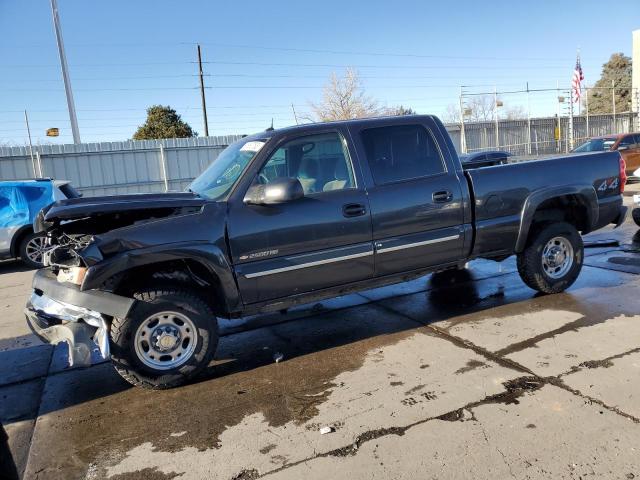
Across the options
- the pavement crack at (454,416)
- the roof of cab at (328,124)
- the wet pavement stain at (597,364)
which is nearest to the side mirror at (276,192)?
the roof of cab at (328,124)

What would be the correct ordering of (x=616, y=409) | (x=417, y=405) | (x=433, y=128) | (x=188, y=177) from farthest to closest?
(x=188, y=177) < (x=433, y=128) < (x=417, y=405) < (x=616, y=409)

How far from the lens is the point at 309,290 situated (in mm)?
4496

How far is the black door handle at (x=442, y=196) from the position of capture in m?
4.89

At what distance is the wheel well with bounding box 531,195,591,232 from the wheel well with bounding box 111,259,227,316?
3.46 metres

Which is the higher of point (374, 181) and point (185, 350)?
point (374, 181)

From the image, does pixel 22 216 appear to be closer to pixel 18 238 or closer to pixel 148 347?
pixel 18 238

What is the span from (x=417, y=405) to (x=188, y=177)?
16.9m

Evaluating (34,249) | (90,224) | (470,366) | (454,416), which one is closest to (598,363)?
(470,366)

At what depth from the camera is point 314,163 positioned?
4.62m

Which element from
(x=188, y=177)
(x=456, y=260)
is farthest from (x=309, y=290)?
(x=188, y=177)

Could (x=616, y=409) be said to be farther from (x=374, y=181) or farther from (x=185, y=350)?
(x=185, y=350)

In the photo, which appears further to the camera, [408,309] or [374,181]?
[408,309]

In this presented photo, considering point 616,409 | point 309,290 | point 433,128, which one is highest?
point 433,128

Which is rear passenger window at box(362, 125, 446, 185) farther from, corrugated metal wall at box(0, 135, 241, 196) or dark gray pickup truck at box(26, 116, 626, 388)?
corrugated metal wall at box(0, 135, 241, 196)
